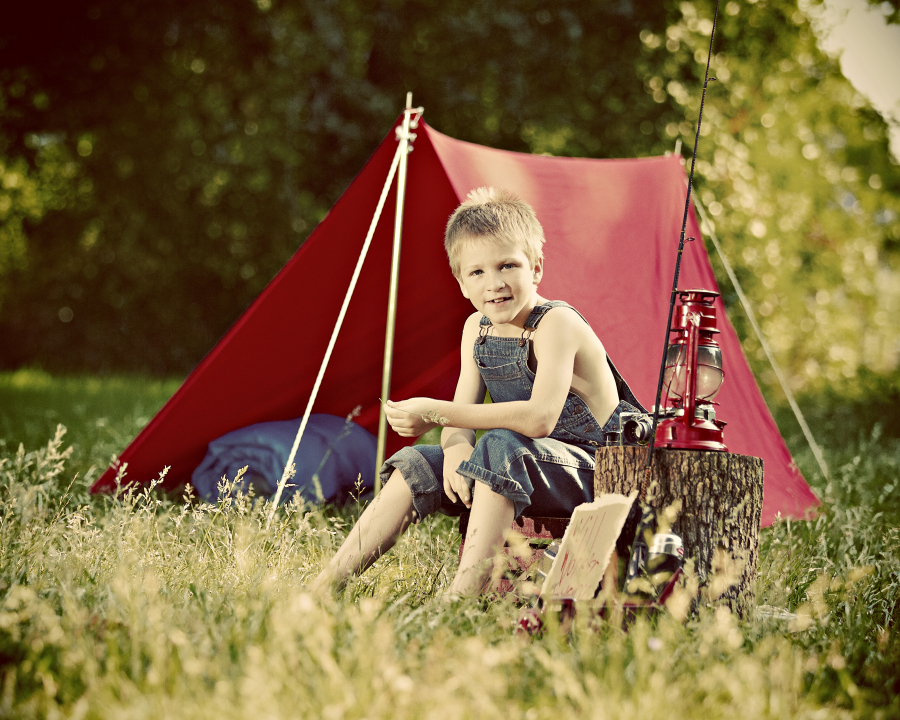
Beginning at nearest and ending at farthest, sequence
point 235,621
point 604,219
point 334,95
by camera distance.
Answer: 1. point 235,621
2. point 604,219
3. point 334,95

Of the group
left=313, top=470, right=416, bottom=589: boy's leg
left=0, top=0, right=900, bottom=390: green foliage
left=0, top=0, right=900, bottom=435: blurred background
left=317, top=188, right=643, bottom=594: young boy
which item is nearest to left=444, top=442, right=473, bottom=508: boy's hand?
left=317, top=188, right=643, bottom=594: young boy

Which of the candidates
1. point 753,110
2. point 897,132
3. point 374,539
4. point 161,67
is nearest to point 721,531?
point 374,539

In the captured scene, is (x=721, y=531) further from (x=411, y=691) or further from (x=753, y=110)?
(x=753, y=110)

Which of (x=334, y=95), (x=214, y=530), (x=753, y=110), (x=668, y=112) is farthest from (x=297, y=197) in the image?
(x=214, y=530)

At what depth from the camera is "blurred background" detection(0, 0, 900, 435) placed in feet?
23.8

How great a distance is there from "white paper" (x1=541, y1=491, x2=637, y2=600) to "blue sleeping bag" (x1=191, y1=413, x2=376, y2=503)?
4.44ft

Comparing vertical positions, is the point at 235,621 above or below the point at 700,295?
below

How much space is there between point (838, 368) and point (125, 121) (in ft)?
31.9

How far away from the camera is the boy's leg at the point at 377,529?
6.61 feet

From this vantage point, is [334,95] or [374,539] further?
[334,95]

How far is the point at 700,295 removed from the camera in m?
1.97

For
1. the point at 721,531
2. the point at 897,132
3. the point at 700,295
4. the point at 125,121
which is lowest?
the point at 721,531

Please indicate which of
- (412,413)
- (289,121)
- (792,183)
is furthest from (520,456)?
(792,183)

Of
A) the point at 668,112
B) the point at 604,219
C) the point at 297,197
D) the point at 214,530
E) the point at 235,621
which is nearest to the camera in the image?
the point at 235,621
